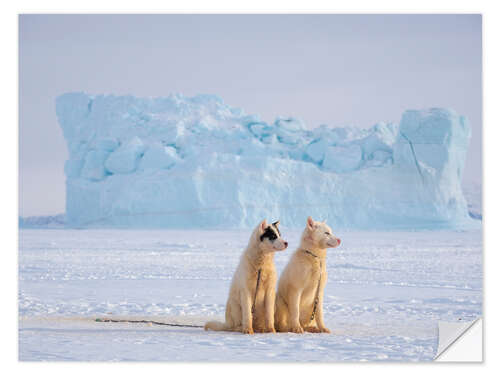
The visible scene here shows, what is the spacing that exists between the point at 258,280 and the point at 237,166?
15516 millimetres

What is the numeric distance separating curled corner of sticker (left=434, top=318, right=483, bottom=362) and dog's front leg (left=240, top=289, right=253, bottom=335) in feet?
4.51

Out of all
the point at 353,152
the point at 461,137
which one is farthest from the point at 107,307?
the point at 353,152

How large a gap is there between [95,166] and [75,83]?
14.1m

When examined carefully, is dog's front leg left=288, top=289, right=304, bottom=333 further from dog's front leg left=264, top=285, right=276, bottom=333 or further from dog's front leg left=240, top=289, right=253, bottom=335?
dog's front leg left=240, top=289, right=253, bottom=335

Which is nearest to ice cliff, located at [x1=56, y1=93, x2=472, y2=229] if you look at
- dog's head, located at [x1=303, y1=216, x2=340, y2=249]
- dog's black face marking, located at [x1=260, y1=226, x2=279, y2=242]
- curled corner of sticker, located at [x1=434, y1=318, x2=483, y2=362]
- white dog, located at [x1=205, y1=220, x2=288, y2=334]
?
curled corner of sticker, located at [x1=434, y1=318, x2=483, y2=362]

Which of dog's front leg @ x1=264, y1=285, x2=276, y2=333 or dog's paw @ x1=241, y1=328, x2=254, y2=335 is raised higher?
dog's front leg @ x1=264, y1=285, x2=276, y2=333

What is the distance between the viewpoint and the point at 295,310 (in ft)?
15.7

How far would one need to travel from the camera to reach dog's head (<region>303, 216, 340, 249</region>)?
15.3 feet

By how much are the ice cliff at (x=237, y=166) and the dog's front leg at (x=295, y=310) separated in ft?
41.2
